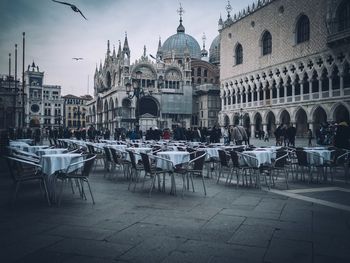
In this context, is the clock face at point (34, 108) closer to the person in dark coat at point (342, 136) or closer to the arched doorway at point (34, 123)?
the arched doorway at point (34, 123)

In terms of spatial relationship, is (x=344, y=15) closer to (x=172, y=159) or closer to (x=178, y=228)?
(x=172, y=159)

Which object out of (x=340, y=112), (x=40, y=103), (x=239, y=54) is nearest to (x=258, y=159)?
(x=340, y=112)

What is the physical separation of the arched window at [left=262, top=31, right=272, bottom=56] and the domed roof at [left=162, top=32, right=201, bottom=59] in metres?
29.2

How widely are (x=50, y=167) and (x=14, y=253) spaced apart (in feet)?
8.63

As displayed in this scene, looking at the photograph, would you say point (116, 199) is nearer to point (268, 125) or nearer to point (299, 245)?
point (299, 245)

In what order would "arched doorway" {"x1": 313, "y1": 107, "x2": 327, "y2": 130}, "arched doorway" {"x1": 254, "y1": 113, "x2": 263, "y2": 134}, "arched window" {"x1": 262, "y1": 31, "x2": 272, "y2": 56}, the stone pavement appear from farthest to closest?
"arched doorway" {"x1": 254, "y1": 113, "x2": 263, "y2": 134} < "arched window" {"x1": 262, "y1": 31, "x2": 272, "y2": 56} < "arched doorway" {"x1": 313, "y1": 107, "x2": 327, "y2": 130} < the stone pavement

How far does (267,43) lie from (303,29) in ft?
20.1

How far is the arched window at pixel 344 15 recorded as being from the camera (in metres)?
30.9

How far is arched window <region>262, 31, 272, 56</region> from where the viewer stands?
4112 cm

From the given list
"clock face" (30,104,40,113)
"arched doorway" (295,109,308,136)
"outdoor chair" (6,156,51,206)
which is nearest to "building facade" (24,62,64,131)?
"clock face" (30,104,40,113)

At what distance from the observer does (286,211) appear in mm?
5520

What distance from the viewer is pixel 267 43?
41688 mm

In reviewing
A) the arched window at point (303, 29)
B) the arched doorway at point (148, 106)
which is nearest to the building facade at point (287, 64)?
the arched window at point (303, 29)

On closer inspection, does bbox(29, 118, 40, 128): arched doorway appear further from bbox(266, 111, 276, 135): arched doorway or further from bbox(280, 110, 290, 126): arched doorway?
bbox(280, 110, 290, 126): arched doorway
